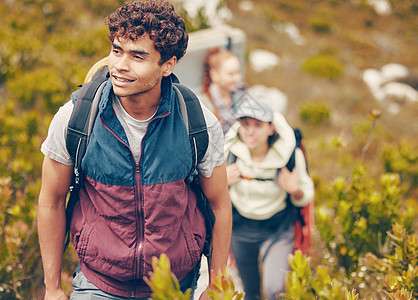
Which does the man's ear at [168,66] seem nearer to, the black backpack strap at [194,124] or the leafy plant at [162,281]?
the black backpack strap at [194,124]

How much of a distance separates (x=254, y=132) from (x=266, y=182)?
0.33 metres

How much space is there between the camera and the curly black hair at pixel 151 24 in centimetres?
136

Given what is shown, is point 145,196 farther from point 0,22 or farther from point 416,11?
point 416,11

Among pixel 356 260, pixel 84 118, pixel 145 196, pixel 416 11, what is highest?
pixel 84 118

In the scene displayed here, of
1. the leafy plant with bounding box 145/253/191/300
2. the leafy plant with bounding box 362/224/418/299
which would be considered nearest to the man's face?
the leafy plant with bounding box 145/253/191/300

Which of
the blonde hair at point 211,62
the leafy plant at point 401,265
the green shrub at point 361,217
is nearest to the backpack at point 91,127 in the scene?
the leafy plant at point 401,265

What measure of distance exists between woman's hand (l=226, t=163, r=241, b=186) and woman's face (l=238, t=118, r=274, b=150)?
0.17 m

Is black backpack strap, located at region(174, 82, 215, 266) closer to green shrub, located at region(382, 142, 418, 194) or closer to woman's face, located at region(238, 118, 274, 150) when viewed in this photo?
woman's face, located at region(238, 118, 274, 150)

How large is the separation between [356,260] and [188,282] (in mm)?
1581

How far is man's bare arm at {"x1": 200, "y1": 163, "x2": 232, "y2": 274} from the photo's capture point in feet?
5.48

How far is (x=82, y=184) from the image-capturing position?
1563 millimetres

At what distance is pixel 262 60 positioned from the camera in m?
12.8

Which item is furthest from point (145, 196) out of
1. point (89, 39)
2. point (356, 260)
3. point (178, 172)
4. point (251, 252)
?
point (89, 39)

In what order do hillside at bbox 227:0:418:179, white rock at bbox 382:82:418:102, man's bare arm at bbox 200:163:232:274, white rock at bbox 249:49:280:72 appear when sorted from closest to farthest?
man's bare arm at bbox 200:163:232:274
hillside at bbox 227:0:418:179
white rock at bbox 249:49:280:72
white rock at bbox 382:82:418:102
